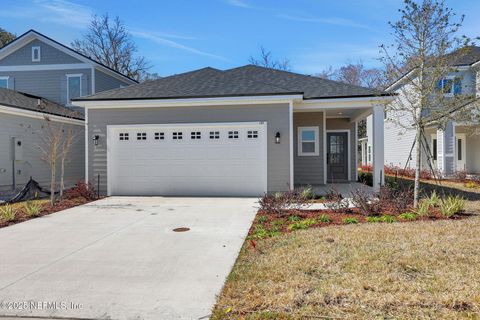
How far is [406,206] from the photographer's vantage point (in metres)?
8.43

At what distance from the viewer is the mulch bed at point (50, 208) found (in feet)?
26.3

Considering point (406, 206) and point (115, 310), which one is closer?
point (115, 310)

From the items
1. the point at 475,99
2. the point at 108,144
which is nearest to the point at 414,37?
the point at 475,99

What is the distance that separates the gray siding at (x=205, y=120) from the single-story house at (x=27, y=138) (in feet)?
7.33

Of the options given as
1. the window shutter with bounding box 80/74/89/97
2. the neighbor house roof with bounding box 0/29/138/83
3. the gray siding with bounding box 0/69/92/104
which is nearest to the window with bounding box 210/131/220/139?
the gray siding with bounding box 0/69/92/104

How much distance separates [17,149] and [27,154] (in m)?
0.65

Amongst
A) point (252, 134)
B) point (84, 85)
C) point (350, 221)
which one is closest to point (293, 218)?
point (350, 221)

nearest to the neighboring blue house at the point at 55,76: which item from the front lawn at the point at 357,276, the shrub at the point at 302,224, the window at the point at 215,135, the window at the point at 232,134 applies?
the window at the point at 215,135

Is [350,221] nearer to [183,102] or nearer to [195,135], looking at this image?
[195,135]

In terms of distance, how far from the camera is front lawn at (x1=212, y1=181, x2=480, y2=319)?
11.4ft

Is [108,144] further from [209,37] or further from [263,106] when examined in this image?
[209,37]

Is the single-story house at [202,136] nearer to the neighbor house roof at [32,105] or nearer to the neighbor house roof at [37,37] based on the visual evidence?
the neighbor house roof at [32,105]

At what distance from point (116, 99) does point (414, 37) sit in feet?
28.2

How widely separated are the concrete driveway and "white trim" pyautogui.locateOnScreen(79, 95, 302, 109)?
3784mm
